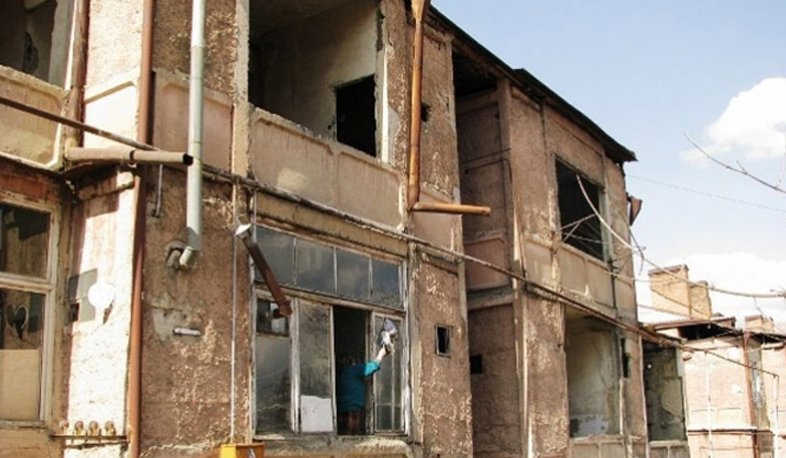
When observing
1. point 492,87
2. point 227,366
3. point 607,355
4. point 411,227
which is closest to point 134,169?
point 227,366

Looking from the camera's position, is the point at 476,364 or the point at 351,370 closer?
the point at 351,370

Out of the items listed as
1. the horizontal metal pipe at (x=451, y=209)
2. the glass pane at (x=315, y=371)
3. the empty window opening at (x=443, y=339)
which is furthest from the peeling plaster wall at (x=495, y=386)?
the glass pane at (x=315, y=371)

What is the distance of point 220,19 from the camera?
8.55 meters

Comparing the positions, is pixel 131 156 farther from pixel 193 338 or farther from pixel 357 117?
pixel 357 117

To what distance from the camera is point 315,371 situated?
354 inches

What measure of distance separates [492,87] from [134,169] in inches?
309

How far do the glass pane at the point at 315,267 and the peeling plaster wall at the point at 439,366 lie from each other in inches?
57.4

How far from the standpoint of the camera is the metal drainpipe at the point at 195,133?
24.7ft

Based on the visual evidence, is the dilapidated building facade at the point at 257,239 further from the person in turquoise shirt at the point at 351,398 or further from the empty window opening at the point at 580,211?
the empty window opening at the point at 580,211

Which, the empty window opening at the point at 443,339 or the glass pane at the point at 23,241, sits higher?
the glass pane at the point at 23,241

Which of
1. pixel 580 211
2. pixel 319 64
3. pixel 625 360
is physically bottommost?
pixel 625 360

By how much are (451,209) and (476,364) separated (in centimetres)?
356

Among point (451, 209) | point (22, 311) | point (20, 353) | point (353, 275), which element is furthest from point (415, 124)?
point (20, 353)

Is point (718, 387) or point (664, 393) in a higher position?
point (718, 387)
